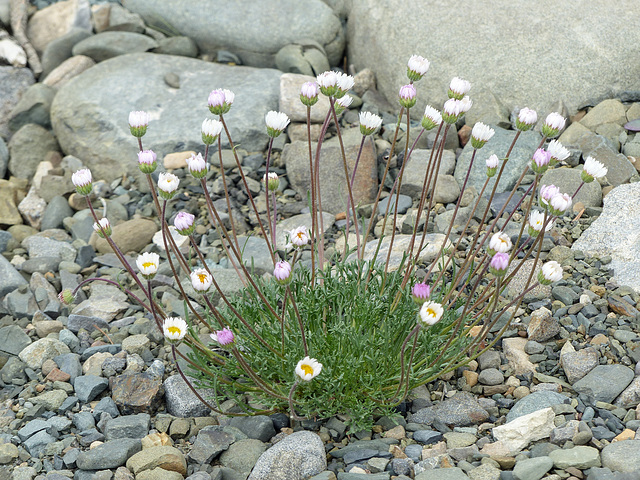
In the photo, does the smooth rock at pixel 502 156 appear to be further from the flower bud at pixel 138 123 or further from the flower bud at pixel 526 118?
the flower bud at pixel 138 123

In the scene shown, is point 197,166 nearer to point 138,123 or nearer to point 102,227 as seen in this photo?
point 138,123

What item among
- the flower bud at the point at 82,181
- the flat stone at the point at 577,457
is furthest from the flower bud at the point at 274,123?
the flat stone at the point at 577,457

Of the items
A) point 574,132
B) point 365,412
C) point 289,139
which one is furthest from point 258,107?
point 365,412

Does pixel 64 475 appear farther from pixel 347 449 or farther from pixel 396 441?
pixel 396 441

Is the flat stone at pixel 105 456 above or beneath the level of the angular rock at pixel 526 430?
beneath

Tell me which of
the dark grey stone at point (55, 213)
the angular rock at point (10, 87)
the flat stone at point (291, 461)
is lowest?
the dark grey stone at point (55, 213)

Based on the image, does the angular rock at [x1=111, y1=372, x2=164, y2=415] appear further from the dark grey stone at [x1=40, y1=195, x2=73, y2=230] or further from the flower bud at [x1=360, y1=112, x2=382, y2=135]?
the dark grey stone at [x1=40, y1=195, x2=73, y2=230]

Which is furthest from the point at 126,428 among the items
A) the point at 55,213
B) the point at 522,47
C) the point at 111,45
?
the point at 111,45

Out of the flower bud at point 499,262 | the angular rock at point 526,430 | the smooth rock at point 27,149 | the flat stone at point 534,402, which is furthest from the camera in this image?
the smooth rock at point 27,149
